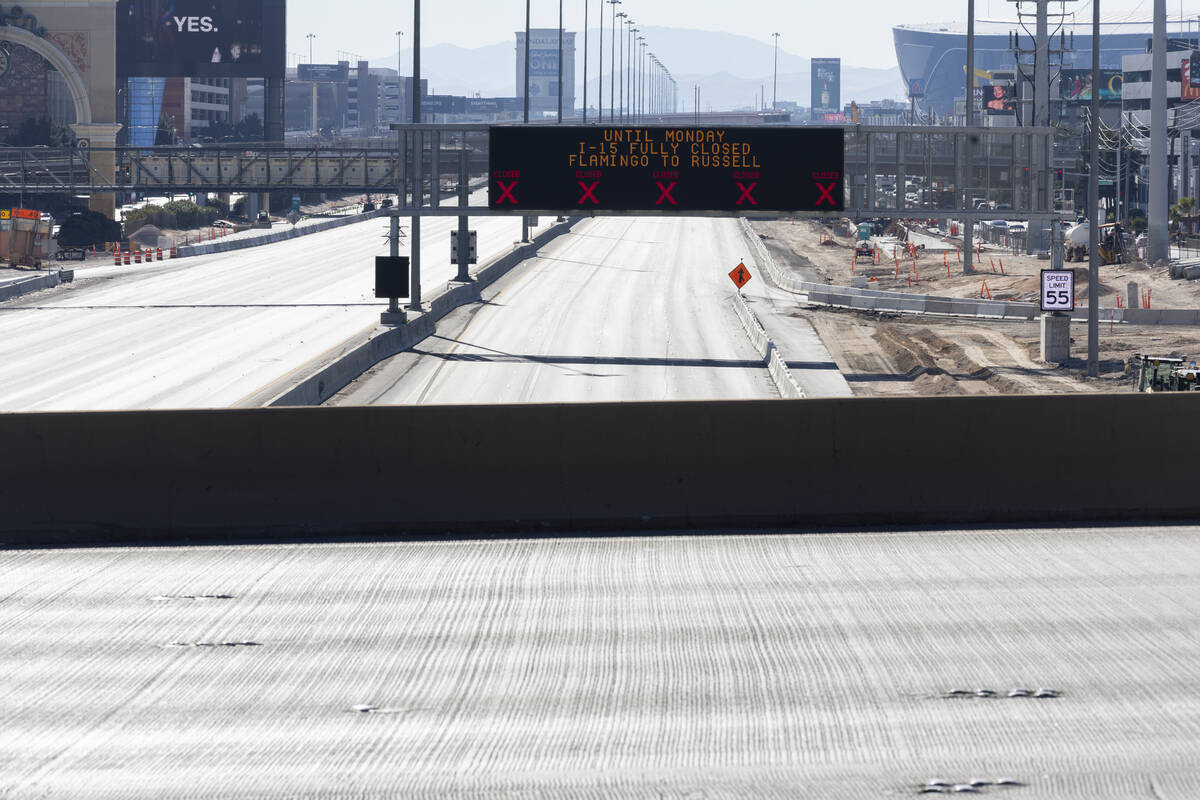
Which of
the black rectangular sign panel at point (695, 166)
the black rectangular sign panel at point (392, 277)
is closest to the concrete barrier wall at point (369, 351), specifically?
the black rectangular sign panel at point (392, 277)

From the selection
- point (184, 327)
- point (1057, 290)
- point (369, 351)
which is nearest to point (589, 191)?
point (369, 351)

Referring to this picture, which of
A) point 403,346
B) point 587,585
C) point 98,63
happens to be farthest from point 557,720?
point 98,63

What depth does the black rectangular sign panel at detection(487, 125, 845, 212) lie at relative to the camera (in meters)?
40.1

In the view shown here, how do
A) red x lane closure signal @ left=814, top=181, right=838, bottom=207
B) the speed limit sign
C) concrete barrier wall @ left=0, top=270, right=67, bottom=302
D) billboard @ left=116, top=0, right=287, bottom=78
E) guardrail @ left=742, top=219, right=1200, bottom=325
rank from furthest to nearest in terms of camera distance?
billboard @ left=116, top=0, right=287, bottom=78
concrete barrier wall @ left=0, top=270, right=67, bottom=302
guardrail @ left=742, top=219, right=1200, bottom=325
red x lane closure signal @ left=814, top=181, right=838, bottom=207
the speed limit sign

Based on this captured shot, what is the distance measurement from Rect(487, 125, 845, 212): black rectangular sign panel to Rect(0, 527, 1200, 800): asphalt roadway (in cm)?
2500

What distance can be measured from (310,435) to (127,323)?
122 feet

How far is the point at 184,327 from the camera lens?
49.6m

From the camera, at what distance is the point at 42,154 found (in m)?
112

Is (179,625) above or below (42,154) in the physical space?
below

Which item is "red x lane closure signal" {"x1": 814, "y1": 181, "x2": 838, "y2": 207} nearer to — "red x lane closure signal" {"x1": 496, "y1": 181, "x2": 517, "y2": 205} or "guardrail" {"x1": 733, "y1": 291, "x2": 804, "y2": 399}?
"guardrail" {"x1": 733, "y1": 291, "x2": 804, "y2": 399}

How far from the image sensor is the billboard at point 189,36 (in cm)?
12400

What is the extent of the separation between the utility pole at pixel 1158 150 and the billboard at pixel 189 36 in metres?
84.9

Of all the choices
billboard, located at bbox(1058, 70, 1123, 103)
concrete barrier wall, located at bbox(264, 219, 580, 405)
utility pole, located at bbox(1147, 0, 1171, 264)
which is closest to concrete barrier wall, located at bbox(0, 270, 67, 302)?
concrete barrier wall, located at bbox(264, 219, 580, 405)

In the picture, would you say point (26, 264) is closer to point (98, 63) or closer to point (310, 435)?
point (98, 63)
